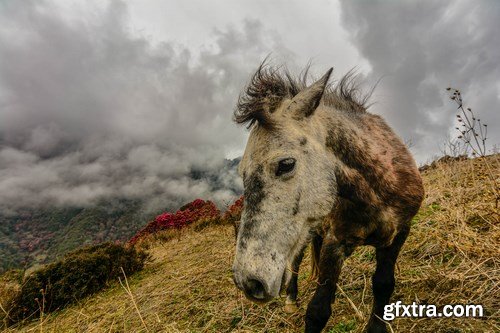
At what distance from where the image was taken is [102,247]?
7.87m

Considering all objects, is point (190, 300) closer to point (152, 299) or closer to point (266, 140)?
point (152, 299)

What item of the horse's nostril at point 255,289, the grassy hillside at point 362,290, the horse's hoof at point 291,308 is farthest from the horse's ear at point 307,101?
the horse's hoof at point 291,308

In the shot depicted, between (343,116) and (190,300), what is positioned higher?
(343,116)

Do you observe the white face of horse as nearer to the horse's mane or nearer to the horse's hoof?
the horse's mane

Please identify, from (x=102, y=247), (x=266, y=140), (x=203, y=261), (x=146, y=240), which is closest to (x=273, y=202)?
(x=266, y=140)

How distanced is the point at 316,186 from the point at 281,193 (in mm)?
305

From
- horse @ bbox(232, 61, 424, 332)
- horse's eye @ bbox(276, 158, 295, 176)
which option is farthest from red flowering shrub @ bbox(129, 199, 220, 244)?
horse's eye @ bbox(276, 158, 295, 176)

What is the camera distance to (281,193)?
190 centimetres

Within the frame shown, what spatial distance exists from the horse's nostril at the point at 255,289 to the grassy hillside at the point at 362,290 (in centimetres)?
73

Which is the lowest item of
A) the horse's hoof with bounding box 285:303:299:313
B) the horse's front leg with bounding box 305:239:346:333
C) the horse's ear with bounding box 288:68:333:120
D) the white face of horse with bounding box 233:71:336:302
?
the horse's hoof with bounding box 285:303:299:313

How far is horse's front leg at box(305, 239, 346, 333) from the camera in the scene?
98.5 inches

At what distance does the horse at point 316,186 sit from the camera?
1781 mm

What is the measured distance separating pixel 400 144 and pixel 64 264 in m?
7.87

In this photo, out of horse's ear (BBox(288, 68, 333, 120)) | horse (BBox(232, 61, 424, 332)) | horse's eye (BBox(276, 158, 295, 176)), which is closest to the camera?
horse (BBox(232, 61, 424, 332))
